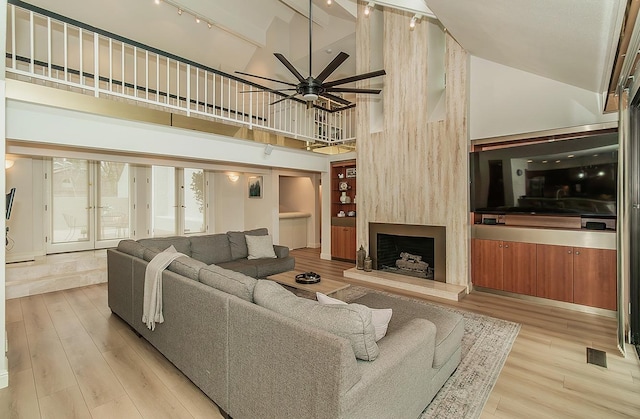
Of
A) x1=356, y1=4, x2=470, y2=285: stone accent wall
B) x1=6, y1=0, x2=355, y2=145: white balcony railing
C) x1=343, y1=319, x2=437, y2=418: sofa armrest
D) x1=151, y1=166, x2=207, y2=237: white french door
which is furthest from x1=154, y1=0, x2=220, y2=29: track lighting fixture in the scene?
x1=343, y1=319, x2=437, y2=418: sofa armrest

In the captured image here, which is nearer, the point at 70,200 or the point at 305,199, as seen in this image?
the point at 70,200

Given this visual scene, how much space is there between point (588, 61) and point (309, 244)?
7.19 metres

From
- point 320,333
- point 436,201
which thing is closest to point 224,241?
point 436,201

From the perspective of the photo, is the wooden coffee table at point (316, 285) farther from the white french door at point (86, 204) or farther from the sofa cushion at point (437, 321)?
the white french door at point (86, 204)

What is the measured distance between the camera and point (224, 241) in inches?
198

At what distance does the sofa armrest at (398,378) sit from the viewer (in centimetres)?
137

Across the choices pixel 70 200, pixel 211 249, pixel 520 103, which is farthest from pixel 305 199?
pixel 520 103

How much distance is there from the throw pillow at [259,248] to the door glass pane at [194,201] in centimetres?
375

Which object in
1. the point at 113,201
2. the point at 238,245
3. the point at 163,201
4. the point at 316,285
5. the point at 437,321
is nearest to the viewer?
the point at 437,321

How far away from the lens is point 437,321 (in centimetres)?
236

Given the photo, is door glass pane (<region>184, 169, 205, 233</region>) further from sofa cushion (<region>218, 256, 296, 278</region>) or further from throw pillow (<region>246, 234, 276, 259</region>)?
sofa cushion (<region>218, 256, 296, 278</region>)

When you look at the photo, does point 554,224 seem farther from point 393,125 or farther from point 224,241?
point 224,241

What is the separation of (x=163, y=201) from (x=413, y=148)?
20.7 ft

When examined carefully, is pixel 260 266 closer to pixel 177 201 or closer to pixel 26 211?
pixel 177 201
